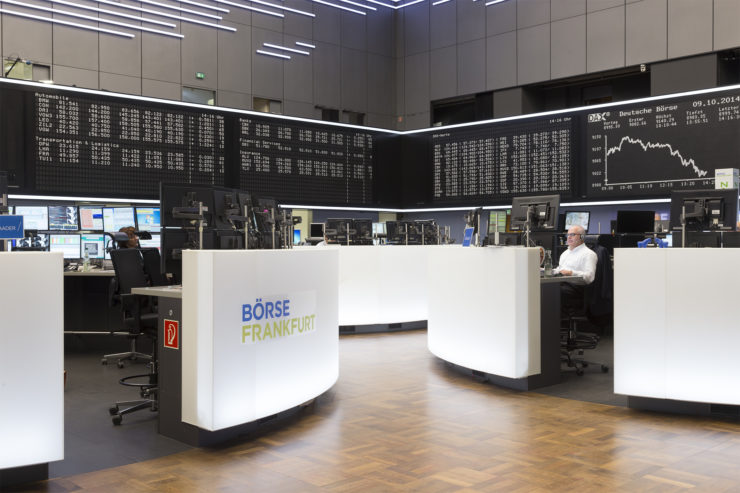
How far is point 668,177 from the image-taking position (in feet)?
26.8

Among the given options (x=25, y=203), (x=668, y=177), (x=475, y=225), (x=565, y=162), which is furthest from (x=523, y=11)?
(x=25, y=203)

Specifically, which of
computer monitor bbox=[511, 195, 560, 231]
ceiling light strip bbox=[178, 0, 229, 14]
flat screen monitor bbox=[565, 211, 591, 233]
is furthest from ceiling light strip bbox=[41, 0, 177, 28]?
flat screen monitor bbox=[565, 211, 591, 233]

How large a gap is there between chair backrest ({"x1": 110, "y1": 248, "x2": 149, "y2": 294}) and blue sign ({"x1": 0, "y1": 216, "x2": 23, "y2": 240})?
1.90m

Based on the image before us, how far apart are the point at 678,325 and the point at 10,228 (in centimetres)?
390

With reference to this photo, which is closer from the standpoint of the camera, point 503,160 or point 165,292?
point 165,292

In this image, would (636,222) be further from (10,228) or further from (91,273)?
(10,228)

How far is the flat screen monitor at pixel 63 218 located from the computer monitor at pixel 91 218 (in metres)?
0.07

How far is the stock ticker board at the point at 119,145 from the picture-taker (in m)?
7.70

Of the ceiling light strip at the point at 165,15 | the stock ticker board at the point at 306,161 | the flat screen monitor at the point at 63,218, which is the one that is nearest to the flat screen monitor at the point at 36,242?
the flat screen monitor at the point at 63,218

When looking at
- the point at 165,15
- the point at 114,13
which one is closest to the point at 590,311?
the point at 165,15

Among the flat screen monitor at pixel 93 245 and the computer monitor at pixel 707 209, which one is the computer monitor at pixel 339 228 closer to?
the flat screen monitor at pixel 93 245

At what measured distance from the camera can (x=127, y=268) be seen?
17.1 ft

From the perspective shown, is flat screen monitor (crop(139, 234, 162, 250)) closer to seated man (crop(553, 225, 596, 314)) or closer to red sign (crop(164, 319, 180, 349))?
red sign (crop(164, 319, 180, 349))

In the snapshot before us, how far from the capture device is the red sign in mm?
3852
